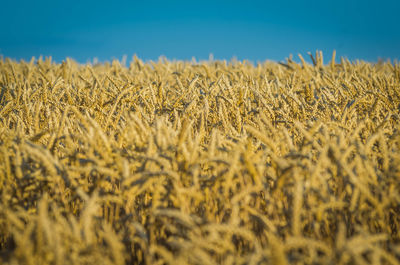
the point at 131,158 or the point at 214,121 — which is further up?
the point at 214,121

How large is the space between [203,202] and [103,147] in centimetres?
42

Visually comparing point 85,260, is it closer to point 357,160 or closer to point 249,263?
point 249,263

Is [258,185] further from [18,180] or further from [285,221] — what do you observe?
[18,180]

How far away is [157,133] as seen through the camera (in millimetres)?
937

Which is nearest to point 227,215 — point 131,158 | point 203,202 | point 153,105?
point 203,202

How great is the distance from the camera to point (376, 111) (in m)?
1.57

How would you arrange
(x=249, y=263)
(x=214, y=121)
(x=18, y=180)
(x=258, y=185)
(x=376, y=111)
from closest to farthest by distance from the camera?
1. (x=249, y=263)
2. (x=258, y=185)
3. (x=18, y=180)
4. (x=376, y=111)
5. (x=214, y=121)

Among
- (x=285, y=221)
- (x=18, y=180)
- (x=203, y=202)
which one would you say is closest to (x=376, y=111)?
(x=285, y=221)

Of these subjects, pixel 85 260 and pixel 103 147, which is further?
pixel 103 147

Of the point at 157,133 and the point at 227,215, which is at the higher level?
the point at 157,133

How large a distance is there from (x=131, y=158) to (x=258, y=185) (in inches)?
→ 19.6

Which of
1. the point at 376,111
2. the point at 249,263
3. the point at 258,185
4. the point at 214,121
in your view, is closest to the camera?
the point at 249,263

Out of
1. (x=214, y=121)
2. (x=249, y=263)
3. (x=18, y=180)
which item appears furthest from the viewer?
(x=214, y=121)

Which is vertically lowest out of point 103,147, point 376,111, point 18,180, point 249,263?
point 249,263
